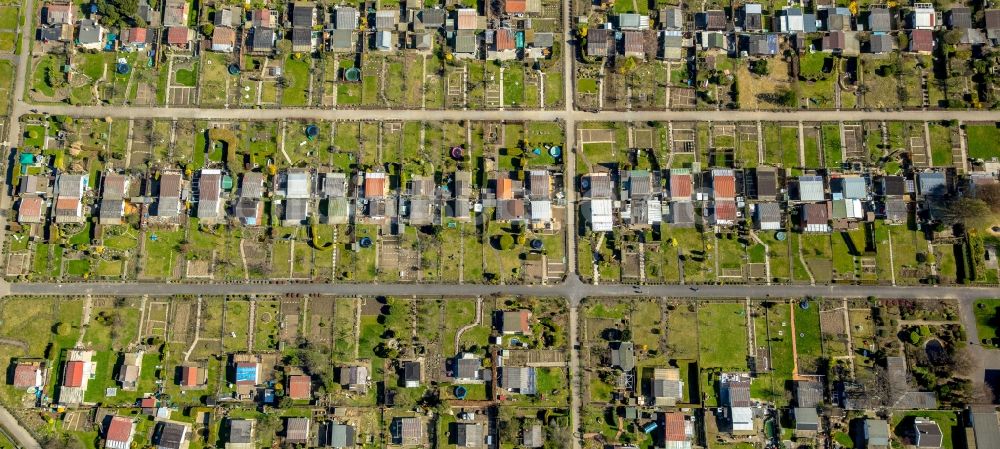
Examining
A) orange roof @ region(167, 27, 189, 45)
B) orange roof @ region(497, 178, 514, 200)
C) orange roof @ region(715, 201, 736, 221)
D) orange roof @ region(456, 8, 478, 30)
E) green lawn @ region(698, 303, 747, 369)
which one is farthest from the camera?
orange roof @ region(456, 8, 478, 30)

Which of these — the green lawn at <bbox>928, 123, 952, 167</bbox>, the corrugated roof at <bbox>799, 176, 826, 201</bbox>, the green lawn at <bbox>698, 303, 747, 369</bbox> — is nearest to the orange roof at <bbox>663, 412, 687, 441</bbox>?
the green lawn at <bbox>698, 303, 747, 369</bbox>

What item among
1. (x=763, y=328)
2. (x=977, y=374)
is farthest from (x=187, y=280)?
(x=977, y=374)

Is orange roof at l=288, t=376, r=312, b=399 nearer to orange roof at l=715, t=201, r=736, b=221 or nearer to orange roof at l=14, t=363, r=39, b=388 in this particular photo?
orange roof at l=14, t=363, r=39, b=388

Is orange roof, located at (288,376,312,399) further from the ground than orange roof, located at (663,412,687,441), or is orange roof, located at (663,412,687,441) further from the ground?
orange roof, located at (288,376,312,399)

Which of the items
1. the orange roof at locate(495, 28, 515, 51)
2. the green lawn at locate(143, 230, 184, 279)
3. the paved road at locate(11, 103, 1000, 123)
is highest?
the orange roof at locate(495, 28, 515, 51)

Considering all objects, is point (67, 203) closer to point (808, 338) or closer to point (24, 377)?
point (24, 377)

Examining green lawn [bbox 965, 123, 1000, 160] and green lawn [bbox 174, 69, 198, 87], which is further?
green lawn [bbox 174, 69, 198, 87]
